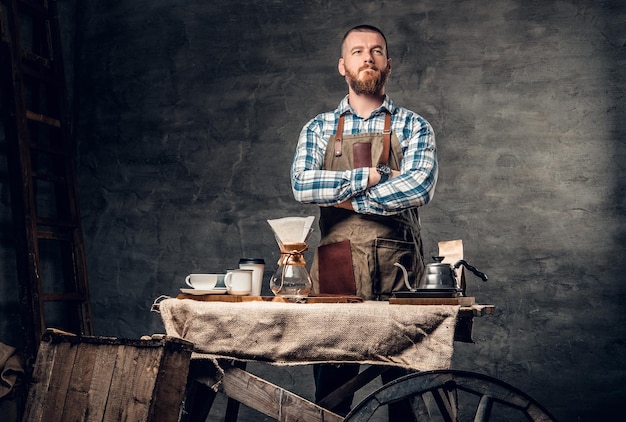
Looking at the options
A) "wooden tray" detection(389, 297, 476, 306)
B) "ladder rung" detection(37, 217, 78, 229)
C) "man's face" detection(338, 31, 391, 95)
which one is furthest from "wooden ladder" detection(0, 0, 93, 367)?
"wooden tray" detection(389, 297, 476, 306)

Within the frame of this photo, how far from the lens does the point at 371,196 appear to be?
2.75m

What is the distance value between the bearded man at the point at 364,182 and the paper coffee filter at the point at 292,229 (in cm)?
31

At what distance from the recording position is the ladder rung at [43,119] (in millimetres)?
3982

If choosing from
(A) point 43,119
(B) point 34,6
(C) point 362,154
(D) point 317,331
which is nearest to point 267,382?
(D) point 317,331

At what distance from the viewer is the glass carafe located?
2.33 metres

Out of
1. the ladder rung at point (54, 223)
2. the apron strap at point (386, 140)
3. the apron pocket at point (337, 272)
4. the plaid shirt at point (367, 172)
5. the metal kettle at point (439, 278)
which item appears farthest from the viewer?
the ladder rung at point (54, 223)

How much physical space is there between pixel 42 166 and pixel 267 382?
2741mm

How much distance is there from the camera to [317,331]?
6.67 feet

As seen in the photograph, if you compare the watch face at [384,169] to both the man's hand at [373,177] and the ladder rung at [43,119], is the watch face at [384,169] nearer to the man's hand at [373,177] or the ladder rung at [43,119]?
the man's hand at [373,177]

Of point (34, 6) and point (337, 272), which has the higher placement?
point (34, 6)

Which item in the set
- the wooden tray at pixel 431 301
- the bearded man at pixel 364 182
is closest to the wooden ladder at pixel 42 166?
the bearded man at pixel 364 182

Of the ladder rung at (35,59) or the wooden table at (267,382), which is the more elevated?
the ladder rung at (35,59)

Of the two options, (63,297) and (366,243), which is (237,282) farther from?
(63,297)

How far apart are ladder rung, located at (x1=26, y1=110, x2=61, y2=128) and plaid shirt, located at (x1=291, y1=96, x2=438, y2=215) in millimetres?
1794
